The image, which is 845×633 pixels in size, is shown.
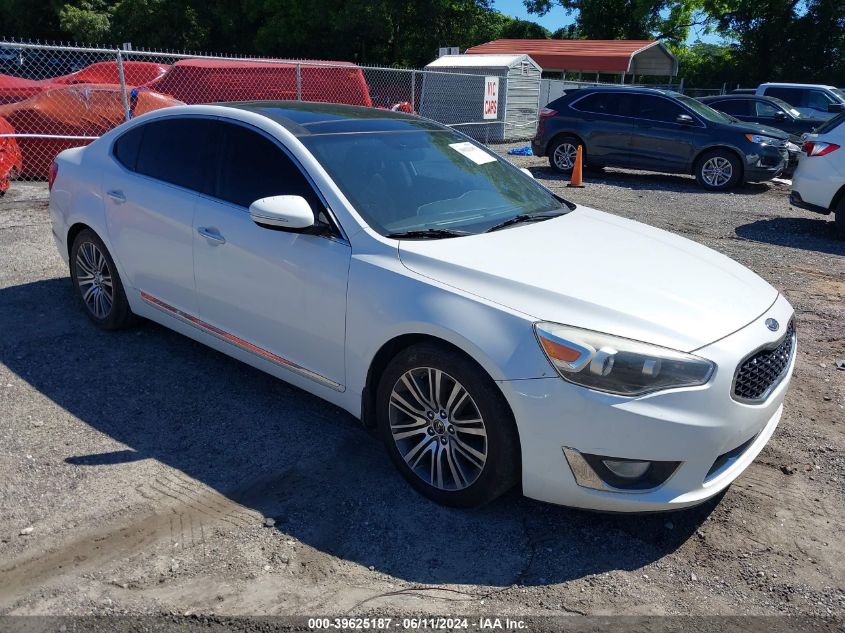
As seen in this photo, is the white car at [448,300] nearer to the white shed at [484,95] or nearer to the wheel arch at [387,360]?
the wheel arch at [387,360]

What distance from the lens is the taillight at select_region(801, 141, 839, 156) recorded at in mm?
8836

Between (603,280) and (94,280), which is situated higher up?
(603,280)

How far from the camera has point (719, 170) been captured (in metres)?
12.9

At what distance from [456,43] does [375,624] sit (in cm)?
3735

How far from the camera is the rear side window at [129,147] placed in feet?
15.9

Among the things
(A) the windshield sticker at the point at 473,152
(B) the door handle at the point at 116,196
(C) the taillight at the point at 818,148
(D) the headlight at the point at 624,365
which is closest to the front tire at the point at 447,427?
(D) the headlight at the point at 624,365

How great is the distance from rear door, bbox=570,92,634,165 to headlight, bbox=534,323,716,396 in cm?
1162

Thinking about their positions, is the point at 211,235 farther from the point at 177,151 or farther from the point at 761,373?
the point at 761,373

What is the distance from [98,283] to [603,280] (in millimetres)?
3605

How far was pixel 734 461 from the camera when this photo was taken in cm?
312

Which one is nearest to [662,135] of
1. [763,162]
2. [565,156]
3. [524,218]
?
[763,162]

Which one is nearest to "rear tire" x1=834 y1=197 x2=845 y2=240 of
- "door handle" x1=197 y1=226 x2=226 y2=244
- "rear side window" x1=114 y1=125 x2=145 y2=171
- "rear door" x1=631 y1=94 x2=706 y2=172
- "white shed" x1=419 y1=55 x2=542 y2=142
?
"rear door" x1=631 y1=94 x2=706 y2=172

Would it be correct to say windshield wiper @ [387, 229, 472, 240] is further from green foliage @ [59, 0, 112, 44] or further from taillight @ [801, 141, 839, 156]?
green foliage @ [59, 0, 112, 44]

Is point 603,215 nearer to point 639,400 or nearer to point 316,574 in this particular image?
point 639,400
